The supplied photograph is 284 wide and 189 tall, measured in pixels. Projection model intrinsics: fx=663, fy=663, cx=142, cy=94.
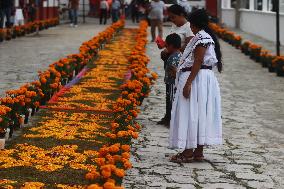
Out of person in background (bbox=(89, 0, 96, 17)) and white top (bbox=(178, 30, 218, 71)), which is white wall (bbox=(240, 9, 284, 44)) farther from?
person in background (bbox=(89, 0, 96, 17))

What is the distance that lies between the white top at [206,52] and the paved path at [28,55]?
17.5ft

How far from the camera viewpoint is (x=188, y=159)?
7.32m

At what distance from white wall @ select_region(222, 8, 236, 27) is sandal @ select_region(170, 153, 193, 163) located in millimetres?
30702

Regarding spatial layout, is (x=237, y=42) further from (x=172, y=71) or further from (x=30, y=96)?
(x=30, y=96)

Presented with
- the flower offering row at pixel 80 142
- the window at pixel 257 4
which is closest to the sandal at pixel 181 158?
the flower offering row at pixel 80 142

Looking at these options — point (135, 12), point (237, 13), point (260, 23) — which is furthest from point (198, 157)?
point (135, 12)

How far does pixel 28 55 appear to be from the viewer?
19.7m

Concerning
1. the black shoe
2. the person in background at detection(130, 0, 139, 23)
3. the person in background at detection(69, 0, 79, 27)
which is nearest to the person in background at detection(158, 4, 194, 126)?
the black shoe

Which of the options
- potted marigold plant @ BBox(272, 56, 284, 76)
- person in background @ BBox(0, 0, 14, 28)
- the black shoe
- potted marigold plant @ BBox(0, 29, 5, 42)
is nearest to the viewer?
the black shoe

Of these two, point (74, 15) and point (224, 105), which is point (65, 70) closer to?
point (224, 105)

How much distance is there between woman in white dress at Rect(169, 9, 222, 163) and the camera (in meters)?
7.09

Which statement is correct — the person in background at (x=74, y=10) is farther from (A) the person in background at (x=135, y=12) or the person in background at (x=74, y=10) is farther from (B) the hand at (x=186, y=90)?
(B) the hand at (x=186, y=90)

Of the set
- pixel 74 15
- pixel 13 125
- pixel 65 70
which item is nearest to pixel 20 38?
pixel 74 15

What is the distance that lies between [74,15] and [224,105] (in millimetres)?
27744
